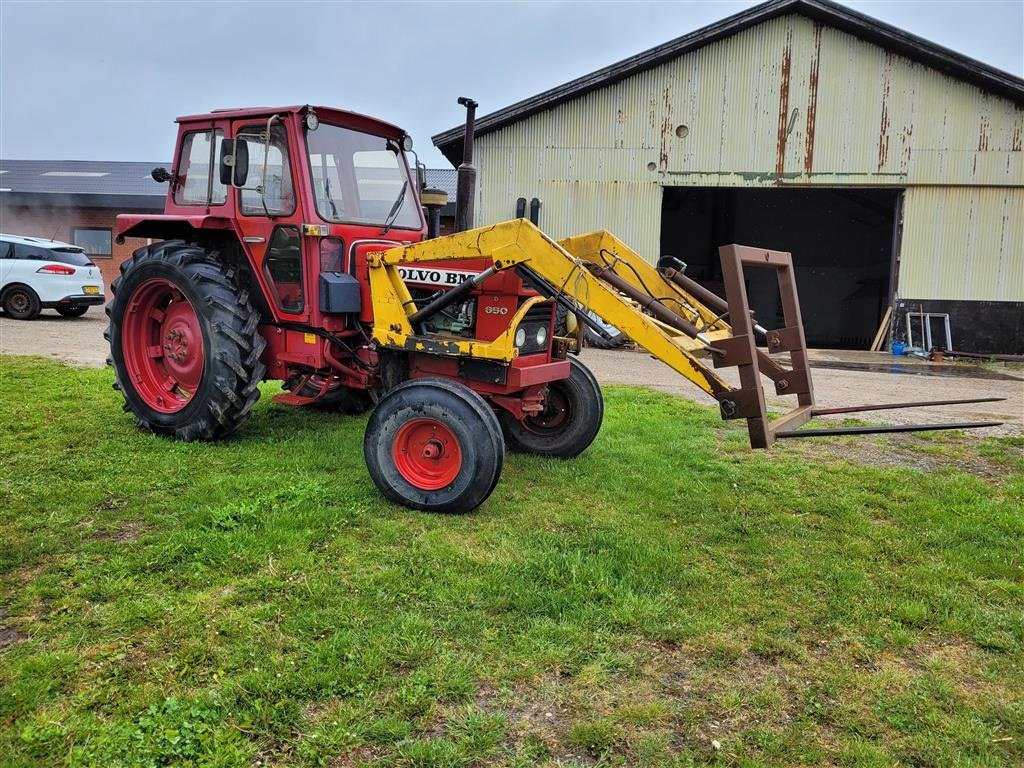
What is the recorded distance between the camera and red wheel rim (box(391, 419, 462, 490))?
461cm

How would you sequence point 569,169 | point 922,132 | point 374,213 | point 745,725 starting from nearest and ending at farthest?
1. point 745,725
2. point 374,213
3. point 922,132
4. point 569,169

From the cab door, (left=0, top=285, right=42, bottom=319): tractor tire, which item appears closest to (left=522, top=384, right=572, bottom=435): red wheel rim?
the cab door

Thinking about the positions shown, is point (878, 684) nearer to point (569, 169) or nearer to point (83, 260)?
point (569, 169)

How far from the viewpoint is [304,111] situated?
5.38 metres

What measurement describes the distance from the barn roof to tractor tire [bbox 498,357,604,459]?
1053cm

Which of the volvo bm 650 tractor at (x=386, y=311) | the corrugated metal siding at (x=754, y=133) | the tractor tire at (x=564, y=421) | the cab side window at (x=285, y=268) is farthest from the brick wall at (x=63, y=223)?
the tractor tire at (x=564, y=421)

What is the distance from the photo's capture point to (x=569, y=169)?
15.7m

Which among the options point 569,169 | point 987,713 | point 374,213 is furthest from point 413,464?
point 569,169

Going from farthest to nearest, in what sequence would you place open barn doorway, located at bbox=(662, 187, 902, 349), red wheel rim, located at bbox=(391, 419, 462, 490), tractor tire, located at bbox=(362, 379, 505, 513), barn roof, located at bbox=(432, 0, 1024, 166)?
open barn doorway, located at bbox=(662, 187, 902, 349) → barn roof, located at bbox=(432, 0, 1024, 166) → red wheel rim, located at bbox=(391, 419, 462, 490) → tractor tire, located at bbox=(362, 379, 505, 513)

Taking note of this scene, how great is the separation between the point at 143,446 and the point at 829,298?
22582mm

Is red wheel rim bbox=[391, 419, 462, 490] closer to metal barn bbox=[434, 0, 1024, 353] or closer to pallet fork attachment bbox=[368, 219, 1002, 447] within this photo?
pallet fork attachment bbox=[368, 219, 1002, 447]

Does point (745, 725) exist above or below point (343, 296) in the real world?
below

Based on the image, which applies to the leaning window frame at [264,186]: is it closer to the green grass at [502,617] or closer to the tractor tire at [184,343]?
the tractor tire at [184,343]

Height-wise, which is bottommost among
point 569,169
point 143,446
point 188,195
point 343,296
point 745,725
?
point 745,725
